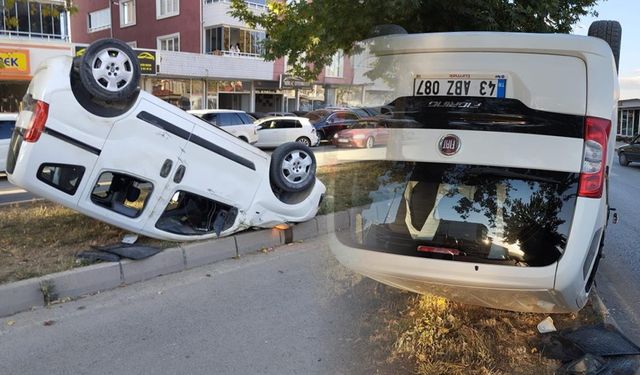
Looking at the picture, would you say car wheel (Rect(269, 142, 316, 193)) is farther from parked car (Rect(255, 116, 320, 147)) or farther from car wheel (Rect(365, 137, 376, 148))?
parked car (Rect(255, 116, 320, 147))

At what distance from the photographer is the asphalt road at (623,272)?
461cm

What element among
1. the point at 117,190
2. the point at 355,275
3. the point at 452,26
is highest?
the point at 452,26

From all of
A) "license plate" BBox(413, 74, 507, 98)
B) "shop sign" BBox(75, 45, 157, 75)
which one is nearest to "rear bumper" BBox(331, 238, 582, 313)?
"license plate" BBox(413, 74, 507, 98)

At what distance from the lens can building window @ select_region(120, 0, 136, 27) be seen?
3859 cm

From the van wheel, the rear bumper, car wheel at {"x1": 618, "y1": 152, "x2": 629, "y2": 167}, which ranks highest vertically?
the van wheel

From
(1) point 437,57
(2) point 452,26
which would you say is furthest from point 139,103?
(2) point 452,26

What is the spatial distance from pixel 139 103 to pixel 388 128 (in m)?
2.59

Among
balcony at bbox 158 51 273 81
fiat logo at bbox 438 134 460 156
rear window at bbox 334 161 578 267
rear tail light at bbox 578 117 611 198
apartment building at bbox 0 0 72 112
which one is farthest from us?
balcony at bbox 158 51 273 81

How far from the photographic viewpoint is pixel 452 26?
9.64m

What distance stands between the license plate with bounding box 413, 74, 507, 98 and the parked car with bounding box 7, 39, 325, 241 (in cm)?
271

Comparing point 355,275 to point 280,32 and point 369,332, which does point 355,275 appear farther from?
point 280,32

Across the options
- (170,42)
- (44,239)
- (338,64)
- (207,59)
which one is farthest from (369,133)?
(170,42)

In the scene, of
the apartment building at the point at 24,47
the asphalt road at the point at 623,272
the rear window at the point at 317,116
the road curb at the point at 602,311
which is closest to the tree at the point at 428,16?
the asphalt road at the point at 623,272

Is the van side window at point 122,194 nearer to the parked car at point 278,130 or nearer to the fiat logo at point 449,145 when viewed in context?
the fiat logo at point 449,145
